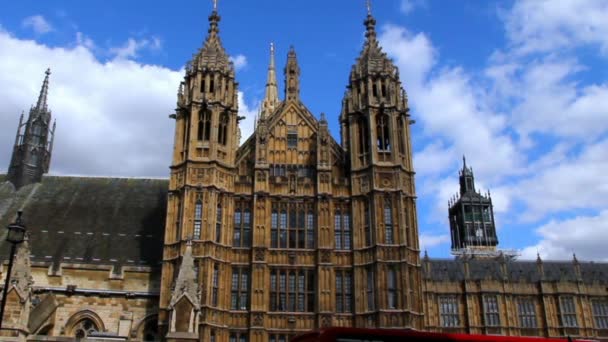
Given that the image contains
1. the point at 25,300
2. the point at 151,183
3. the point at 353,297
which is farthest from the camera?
the point at 151,183

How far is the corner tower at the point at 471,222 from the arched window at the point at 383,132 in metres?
46.1

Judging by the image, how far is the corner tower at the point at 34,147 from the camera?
133ft

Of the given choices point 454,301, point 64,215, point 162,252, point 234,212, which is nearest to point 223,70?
point 234,212

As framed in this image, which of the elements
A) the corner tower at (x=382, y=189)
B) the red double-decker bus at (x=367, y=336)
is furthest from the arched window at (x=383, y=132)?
the red double-decker bus at (x=367, y=336)

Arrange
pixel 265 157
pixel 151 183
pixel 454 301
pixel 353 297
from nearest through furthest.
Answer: pixel 353 297 < pixel 265 157 < pixel 151 183 < pixel 454 301

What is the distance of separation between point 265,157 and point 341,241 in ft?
20.6

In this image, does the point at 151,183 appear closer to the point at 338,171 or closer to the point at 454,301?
the point at 338,171

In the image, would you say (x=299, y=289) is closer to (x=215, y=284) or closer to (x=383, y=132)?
(x=215, y=284)

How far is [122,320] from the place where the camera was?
30891 mm

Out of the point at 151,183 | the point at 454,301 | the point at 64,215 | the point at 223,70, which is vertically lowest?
the point at 454,301

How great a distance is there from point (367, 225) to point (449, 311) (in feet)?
74.9

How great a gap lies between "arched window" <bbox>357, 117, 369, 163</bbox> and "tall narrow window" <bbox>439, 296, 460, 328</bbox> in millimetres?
22671

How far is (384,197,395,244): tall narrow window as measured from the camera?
3156 cm

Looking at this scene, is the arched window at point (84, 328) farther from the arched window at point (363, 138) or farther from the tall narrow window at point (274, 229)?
the arched window at point (363, 138)
